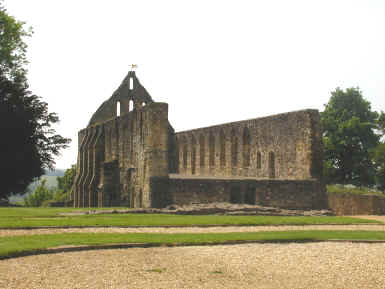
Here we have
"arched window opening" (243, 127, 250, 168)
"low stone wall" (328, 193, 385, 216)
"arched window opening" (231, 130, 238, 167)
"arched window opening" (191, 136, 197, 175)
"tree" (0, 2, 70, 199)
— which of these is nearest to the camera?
"tree" (0, 2, 70, 199)

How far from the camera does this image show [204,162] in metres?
35.0

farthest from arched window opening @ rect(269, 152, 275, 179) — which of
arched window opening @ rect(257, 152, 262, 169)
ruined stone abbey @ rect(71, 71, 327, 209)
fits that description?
arched window opening @ rect(257, 152, 262, 169)

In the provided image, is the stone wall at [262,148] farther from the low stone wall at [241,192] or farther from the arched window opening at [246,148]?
the low stone wall at [241,192]

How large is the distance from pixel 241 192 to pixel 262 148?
540 cm

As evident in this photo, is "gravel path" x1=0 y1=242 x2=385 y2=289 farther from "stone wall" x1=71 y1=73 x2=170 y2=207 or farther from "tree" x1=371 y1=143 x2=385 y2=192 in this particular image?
"tree" x1=371 y1=143 x2=385 y2=192

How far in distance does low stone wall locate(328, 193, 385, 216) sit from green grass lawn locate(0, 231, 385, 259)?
12.2 m

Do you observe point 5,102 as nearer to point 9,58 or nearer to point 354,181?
point 9,58

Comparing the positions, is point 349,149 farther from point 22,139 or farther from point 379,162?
point 22,139

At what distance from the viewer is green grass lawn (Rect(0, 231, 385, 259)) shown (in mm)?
10406

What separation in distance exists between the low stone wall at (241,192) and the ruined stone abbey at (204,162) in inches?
1.8

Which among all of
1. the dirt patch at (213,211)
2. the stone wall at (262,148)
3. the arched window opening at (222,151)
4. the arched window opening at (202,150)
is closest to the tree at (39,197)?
the stone wall at (262,148)

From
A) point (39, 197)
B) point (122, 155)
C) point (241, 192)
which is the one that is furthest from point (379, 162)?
point (39, 197)

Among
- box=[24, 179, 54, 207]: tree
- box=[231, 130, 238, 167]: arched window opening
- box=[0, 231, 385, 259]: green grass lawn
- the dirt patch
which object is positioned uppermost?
box=[231, 130, 238, 167]: arched window opening

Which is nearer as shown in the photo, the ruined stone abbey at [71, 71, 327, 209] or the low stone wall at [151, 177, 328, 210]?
the low stone wall at [151, 177, 328, 210]
